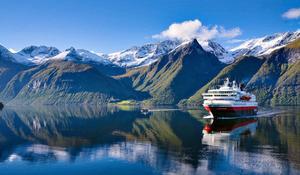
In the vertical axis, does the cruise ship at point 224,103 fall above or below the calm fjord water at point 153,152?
above

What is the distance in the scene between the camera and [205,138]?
118812mm

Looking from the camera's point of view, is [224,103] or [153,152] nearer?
[153,152]

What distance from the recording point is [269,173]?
70625 mm

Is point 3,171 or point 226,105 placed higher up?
point 226,105

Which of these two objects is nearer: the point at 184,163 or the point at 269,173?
the point at 269,173

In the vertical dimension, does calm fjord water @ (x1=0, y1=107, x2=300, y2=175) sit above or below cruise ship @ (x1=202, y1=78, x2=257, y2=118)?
below

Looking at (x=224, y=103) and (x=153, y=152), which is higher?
(x=224, y=103)

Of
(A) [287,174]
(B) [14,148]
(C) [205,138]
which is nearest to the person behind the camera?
(A) [287,174]

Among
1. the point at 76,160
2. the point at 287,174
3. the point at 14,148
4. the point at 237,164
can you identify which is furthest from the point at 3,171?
the point at 287,174

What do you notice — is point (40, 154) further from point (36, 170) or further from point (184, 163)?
point (184, 163)

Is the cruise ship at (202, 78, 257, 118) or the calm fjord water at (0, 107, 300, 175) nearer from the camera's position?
the calm fjord water at (0, 107, 300, 175)

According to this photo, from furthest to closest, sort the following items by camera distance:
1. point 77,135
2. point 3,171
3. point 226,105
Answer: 1. point 226,105
2. point 77,135
3. point 3,171

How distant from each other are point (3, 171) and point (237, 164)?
48205 millimetres

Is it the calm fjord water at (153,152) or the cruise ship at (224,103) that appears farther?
the cruise ship at (224,103)
